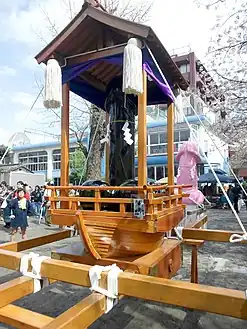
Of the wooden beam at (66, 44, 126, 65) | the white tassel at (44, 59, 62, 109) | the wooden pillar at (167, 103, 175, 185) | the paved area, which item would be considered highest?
the wooden beam at (66, 44, 126, 65)

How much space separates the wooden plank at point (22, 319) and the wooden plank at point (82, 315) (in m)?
0.23

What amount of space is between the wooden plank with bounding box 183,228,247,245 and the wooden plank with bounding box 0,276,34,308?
2185 millimetres

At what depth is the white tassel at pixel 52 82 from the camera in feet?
10.2

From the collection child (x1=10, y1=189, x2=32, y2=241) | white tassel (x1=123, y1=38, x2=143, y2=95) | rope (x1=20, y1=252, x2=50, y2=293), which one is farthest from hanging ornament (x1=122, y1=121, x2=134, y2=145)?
child (x1=10, y1=189, x2=32, y2=241)

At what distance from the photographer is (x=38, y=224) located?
11234 millimetres

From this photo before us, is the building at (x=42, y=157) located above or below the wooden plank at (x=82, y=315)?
above

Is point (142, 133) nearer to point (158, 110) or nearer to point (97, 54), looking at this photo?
point (97, 54)

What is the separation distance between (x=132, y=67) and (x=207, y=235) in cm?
217

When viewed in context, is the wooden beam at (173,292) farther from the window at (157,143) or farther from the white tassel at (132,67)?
A: the window at (157,143)

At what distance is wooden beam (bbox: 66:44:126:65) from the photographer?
312 cm

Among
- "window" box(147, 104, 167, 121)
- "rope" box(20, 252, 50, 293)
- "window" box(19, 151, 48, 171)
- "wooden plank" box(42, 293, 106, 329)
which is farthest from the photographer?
"window" box(19, 151, 48, 171)

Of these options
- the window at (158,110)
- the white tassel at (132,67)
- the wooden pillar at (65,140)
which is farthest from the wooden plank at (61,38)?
the window at (158,110)

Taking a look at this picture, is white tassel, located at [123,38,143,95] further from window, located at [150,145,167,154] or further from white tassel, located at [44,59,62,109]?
window, located at [150,145,167,154]

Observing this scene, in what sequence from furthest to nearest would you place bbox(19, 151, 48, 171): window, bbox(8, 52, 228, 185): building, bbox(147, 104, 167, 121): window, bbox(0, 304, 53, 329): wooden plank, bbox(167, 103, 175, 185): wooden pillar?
bbox(19, 151, 48, 171): window < bbox(8, 52, 228, 185): building < bbox(147, 104, 167, 121): window < bbox(167, 103, 175, 185): wooden pillar < bbox(0, 304, 53, 329): wooden plank
